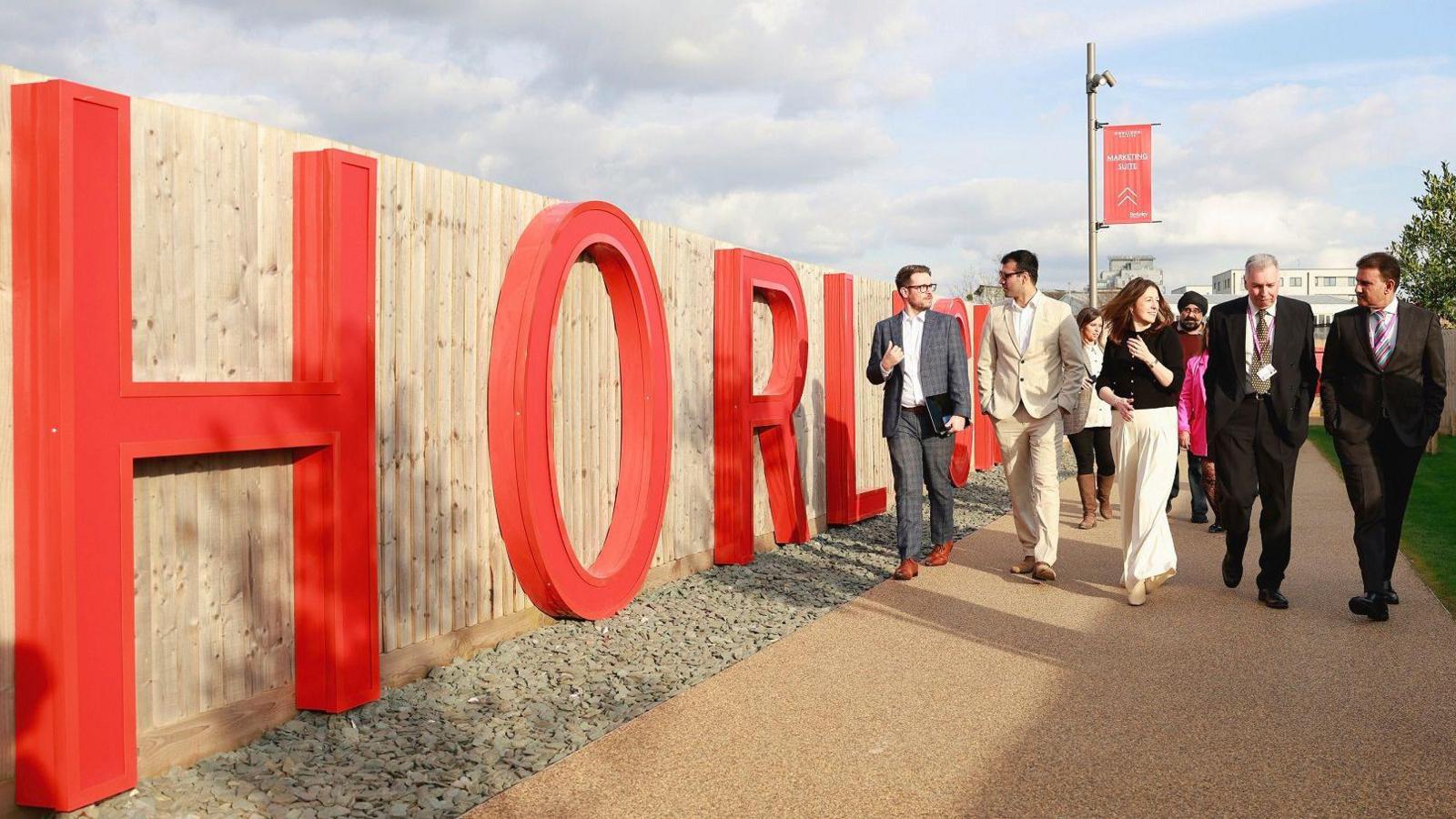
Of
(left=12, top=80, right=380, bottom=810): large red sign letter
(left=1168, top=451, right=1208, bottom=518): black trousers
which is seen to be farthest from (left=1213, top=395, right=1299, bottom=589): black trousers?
(left=12, top=80, right=380, bottom=810): large red sign letter

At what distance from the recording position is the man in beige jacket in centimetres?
857

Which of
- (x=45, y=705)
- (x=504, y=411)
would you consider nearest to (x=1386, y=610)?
(x=504, y=411)

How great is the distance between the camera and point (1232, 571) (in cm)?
803

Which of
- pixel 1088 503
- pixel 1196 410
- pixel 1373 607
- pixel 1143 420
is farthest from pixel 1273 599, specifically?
pixel 1088 503

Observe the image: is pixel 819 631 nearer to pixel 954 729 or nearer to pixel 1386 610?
pixel 954 729

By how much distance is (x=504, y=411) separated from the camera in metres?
6.04

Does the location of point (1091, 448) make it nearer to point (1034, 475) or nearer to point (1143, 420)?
point (1034, 475)

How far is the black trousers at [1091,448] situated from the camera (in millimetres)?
11591

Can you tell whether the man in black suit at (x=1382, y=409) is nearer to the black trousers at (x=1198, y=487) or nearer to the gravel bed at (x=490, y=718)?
the gravel bed at (x=490, y=718)

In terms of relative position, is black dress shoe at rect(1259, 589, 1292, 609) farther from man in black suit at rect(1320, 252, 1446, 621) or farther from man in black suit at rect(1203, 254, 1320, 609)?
man in black suit at rect(1320, 252, 1446, 621)

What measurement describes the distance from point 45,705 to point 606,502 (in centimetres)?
407

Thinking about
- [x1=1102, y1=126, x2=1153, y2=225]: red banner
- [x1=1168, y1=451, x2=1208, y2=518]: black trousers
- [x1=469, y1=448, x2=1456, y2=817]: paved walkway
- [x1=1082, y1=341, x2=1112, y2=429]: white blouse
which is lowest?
[x1=469, y1=448, x2=1456, y2=817]: paved walkway

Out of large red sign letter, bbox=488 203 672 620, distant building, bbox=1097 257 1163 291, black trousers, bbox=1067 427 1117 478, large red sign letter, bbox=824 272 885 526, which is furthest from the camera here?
distant building, bbox=1097 257 1163 291

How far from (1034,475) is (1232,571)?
57.6 inches
